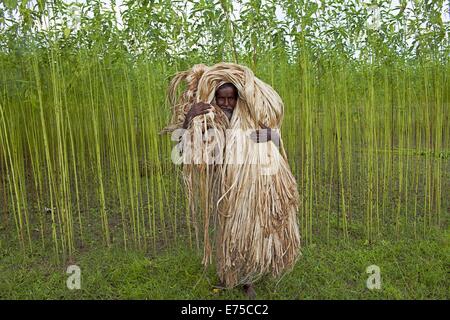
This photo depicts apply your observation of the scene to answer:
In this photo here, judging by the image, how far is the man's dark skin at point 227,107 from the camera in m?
1.68

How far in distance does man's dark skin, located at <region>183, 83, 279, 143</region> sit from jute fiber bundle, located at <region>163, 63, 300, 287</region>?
0.03 m

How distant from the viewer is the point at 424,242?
8.96ft

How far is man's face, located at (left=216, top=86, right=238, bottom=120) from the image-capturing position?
175 centimetres

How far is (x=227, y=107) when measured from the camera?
1.79 metres

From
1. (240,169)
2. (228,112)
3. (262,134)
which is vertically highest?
(228,112)

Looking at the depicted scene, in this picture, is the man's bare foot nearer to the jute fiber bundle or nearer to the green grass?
the green grass

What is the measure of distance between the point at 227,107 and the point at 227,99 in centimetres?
4

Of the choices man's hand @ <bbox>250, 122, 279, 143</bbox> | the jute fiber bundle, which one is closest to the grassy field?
the jute fiber bundle

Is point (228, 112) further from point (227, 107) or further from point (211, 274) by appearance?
point (211, 274)

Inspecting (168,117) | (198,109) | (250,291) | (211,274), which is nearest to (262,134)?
(198,109)

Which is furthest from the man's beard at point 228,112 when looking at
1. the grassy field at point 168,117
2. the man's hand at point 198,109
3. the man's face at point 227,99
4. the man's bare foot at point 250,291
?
the man's bare foot at point 250,291

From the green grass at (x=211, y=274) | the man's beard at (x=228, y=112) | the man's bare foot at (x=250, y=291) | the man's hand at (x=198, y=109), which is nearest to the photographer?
the man's hand at (x=198, y=109)

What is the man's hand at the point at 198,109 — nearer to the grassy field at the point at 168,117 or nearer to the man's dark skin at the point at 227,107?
the man's dark skin at the point at 227,107
